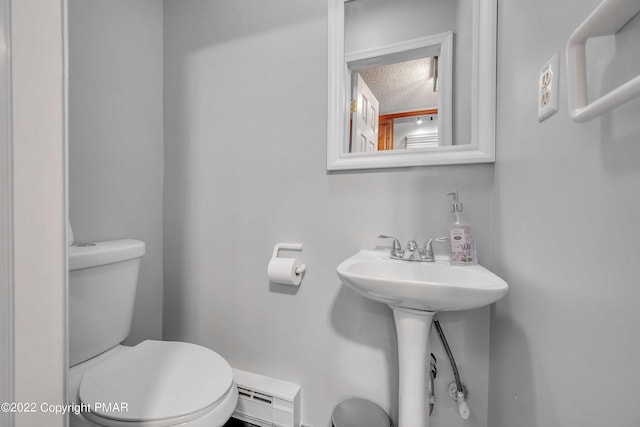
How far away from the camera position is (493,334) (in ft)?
2.83

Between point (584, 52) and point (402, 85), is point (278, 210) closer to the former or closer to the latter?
point (402, 85)

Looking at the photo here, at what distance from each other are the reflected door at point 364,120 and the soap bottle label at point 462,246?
1.48 feet

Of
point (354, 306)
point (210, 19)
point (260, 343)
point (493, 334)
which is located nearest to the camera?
point (493, 334)

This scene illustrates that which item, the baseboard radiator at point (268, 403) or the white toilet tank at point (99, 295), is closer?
the white toilet tank at point (99, 295)

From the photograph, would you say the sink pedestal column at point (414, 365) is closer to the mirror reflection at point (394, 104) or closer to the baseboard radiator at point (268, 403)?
the baseboard radiator at point (268, 403)

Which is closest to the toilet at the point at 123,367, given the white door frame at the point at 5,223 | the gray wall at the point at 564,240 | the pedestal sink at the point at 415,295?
the white door frame at the point at 5,223

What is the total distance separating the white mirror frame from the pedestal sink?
0.37 m

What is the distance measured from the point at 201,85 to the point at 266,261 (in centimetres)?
97

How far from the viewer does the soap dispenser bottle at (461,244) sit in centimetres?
86

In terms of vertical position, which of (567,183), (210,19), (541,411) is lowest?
(541,411)

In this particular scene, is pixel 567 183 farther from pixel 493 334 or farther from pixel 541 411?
pixel 493 334

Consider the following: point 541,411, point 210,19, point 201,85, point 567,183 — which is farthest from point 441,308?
point 210,19

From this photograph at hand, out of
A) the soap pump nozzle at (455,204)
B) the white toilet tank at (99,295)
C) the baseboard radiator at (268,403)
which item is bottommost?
the baseboard radiator at (268,403)

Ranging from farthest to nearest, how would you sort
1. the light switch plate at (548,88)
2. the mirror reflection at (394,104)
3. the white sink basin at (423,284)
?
the mirror reflection at (394,104) < the white sink basin at (423,284) < the light switch plate at (548,88)
